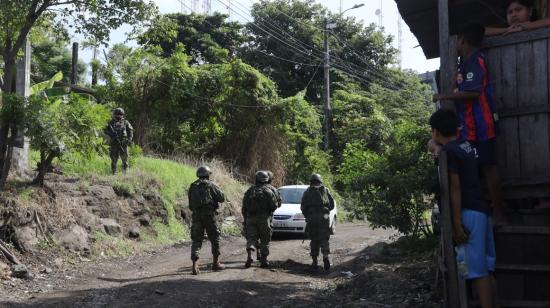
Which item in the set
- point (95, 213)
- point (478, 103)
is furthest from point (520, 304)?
point (95, 213)

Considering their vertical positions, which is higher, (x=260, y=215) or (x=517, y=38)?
(x=517, y=38)

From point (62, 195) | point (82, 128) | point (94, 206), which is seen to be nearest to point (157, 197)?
point (94, 206)

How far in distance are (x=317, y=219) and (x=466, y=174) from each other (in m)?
7.66

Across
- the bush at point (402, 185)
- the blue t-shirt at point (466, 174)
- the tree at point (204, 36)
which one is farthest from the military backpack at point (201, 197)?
the tree at point (204, 36)

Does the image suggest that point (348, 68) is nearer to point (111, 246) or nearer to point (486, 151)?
point (111, 246)

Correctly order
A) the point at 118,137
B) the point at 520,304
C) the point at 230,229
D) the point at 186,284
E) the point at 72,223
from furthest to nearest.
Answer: the point at 230,229, the point at 118,137, the point at 72,223, the point at 186,284, the point at 520,304

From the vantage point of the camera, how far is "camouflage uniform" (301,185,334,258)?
1234 centimetres

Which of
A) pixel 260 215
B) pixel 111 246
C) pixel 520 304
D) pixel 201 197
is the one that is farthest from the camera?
pixel 111 246

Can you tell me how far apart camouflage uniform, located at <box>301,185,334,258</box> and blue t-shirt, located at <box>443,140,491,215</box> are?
7548mm

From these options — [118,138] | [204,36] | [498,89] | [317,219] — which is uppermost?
[204,36]

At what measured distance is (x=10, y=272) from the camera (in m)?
10.1

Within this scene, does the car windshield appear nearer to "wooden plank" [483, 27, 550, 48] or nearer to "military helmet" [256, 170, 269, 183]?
"military helmet" [256, 170, 269, 183]

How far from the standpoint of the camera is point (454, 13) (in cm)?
874

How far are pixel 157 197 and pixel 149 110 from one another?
836 cm
